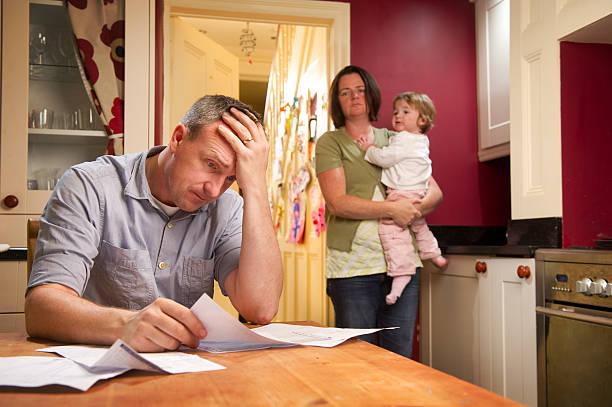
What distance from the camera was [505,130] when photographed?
322 centimetres

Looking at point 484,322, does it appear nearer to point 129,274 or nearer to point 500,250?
point 500,250

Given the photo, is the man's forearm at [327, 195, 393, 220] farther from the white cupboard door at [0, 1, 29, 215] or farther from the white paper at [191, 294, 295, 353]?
the white paper at [191, 294, 295, 353]

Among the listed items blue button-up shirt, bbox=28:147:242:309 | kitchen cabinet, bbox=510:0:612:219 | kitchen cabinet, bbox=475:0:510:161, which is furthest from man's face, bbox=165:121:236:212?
kitchen cabinet, bbox=475:0:510:161

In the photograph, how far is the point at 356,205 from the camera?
8.46 ft

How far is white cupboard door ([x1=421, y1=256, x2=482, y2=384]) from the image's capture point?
109 inches

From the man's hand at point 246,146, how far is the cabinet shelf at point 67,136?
1664 mm

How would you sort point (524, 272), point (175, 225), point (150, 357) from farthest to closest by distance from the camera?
point (524, 272)
point (175, 225)
point (150, 357)

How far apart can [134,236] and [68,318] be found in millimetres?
360

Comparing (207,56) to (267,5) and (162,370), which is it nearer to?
(267,5)

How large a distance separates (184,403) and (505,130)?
111 inches

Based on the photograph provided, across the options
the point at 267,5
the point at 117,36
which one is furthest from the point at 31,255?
the point at 267,5

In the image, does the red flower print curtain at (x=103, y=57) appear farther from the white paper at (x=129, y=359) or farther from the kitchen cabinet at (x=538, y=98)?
the white paper at (x=129, y=359)

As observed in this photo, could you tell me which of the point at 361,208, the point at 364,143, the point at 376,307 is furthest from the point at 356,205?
the point at 376,307

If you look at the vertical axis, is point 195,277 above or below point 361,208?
below
